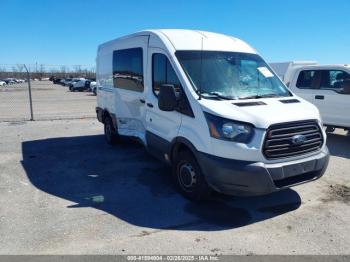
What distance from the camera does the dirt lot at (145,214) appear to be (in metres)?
3.92

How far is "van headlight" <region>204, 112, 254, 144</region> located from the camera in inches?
171

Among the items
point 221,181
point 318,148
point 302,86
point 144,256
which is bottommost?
point 144,256

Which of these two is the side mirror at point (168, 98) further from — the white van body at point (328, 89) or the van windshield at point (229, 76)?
the white van body at point (328, 89)

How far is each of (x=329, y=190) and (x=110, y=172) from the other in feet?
12.7

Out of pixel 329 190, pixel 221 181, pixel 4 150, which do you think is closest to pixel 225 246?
pixel 221 181

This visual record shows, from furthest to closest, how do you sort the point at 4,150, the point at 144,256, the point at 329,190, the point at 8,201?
the point at 4,150 → the point at 329,190 → the point at 8,201 → the point at 144,256

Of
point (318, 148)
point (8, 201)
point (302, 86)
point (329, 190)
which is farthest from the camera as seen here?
point (302, 86)

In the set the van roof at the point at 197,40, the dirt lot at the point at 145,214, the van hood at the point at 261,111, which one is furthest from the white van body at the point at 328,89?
the van hood at the point at 261,111

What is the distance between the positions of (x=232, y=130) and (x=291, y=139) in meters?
0.82

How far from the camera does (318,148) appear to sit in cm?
491

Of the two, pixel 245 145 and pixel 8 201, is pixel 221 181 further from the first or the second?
pixel 8 201

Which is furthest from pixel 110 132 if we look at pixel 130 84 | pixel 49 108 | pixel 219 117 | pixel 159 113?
pixel 49 108

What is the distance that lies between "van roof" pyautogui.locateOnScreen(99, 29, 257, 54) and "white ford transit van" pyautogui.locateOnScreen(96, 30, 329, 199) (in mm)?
17

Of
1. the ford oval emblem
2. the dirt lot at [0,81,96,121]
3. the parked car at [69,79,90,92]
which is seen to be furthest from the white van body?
the parked car at [69,79,90,92]
